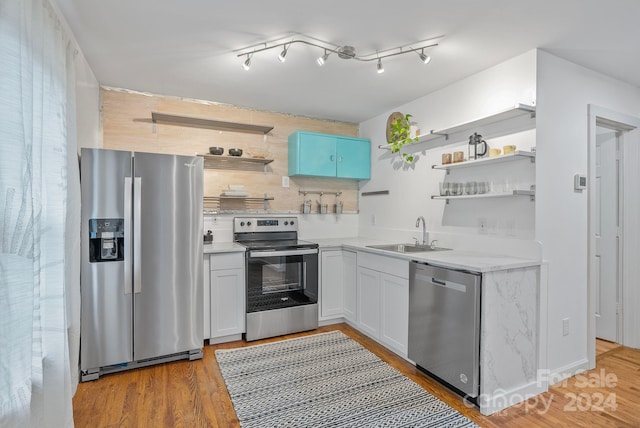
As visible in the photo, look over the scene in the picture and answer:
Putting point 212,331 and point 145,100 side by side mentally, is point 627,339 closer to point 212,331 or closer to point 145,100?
point 212,331

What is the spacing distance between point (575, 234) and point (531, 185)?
60cm

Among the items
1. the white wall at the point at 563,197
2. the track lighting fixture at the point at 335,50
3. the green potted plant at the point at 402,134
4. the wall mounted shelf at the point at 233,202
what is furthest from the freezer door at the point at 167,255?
the white wall at the point at 563,197

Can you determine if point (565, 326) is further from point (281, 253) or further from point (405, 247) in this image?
point (281, 253)

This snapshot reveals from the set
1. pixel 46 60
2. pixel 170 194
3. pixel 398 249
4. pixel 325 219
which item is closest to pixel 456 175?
pixel 398 249

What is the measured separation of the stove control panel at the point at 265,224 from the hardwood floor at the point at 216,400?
4.65 ft

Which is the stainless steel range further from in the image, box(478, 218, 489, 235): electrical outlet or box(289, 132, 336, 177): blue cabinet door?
box(478, 218, 489, 235): electrical outlet

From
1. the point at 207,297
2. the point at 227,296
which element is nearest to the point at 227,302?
the point at 227,296

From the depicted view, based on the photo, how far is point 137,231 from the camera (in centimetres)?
263

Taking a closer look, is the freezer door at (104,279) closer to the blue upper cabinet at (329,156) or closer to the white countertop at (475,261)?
the blue upper cabinet at (329,156)

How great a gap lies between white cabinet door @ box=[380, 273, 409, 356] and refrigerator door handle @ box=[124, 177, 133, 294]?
2106 mm

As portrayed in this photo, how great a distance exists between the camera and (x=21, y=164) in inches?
48.5

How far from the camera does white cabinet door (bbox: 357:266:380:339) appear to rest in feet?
10.4

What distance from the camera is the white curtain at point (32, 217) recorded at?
3.81 ft

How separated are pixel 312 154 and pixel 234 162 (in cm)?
90
